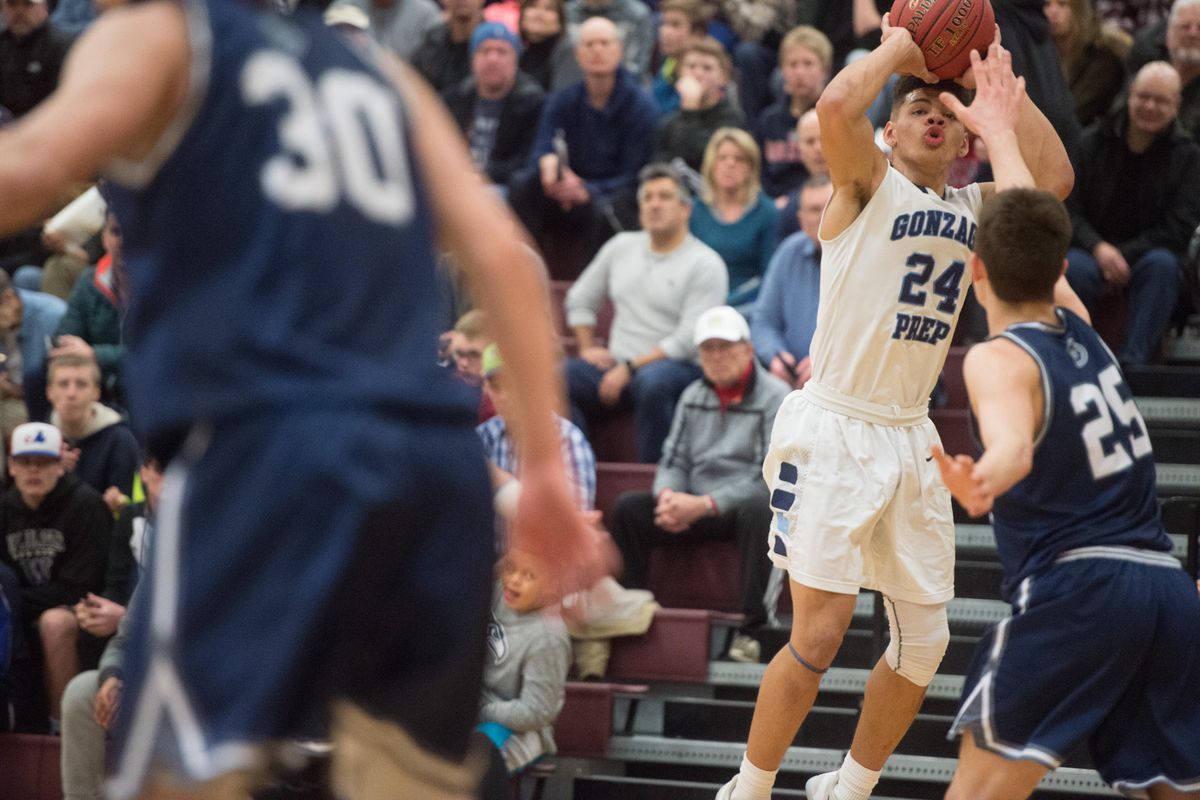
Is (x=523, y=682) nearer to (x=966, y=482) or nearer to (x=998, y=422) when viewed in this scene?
(x=998, y=422)

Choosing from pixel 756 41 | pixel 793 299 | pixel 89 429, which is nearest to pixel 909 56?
pixel 793 299

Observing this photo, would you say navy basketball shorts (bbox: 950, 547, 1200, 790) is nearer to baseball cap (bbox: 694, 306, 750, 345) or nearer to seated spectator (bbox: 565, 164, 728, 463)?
baseball cap (bbox: 694, 306, 750, 345)

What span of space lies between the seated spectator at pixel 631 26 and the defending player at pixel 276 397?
993 cm

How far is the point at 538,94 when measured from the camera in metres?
11.2

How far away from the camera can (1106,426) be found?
433 cm

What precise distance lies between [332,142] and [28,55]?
1115 cm

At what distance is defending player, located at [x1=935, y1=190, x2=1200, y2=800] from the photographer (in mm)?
4281

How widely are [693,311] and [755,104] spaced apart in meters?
3.43

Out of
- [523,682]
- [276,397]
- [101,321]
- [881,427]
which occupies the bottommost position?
[523,682]

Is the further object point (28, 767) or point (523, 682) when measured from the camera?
point (28, 767)

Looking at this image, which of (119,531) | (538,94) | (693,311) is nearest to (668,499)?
(693,311)

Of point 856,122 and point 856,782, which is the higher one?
point 856,122

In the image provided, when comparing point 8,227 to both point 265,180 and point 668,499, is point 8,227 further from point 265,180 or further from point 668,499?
point 668,499

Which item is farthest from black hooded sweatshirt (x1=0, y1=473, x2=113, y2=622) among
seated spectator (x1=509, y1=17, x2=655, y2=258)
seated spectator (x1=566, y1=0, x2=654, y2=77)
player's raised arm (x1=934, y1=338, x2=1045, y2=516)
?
player's raised arm (x1=934, y1=338, x2=1045, y2=516)
